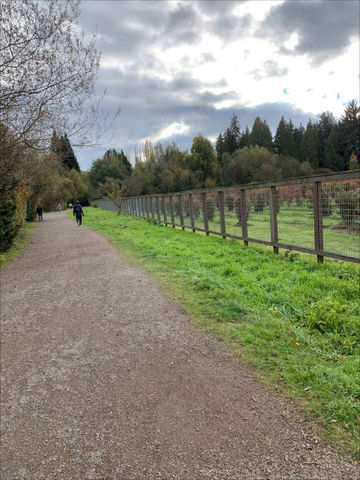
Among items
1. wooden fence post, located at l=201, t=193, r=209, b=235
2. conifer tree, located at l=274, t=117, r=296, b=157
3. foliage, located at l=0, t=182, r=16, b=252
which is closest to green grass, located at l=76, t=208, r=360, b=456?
wooden fence post, located at l=201, t=193, r=209, b=235

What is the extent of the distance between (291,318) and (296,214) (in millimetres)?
3449

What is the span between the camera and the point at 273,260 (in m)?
6.71

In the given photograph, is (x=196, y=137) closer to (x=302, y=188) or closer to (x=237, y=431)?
(x=302, y=188)

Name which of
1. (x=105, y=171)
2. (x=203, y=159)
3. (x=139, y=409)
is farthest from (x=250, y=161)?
(x=139, y=409)

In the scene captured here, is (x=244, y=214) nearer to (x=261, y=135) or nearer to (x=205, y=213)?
(x=205, y=213)

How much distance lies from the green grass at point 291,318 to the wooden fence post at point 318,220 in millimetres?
308

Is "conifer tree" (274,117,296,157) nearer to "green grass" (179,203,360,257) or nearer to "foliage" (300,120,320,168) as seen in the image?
"foliage" (300,120,320,168)

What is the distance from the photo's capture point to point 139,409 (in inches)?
99.2

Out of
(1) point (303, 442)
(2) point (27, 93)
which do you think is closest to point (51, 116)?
(2) point (27, 93)

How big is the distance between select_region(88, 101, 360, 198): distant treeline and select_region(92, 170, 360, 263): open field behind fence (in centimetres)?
5015

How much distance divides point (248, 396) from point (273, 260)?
445 cm

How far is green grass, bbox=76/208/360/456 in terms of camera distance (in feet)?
7.99

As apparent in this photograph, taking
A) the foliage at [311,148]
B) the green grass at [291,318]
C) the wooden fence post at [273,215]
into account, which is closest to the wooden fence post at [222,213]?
the wooden fence post at [273,215]

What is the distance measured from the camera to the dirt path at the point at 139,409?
6.47 feet
